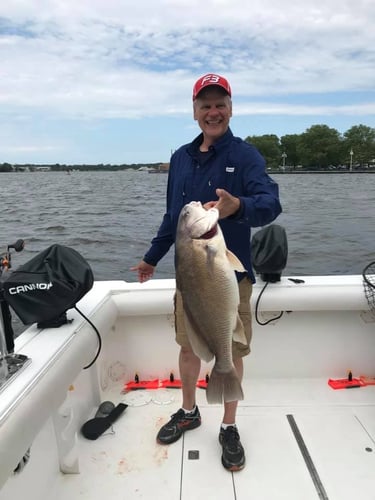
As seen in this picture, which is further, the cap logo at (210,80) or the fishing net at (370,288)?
the fishing net at (370,288)

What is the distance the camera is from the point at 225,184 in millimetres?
2447

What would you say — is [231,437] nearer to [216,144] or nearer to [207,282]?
[207,282]

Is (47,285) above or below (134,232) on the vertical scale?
above

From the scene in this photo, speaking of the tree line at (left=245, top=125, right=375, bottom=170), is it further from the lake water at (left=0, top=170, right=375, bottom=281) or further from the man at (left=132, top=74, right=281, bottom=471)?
the man at (left=132, top=74, right=281, bottom=471)

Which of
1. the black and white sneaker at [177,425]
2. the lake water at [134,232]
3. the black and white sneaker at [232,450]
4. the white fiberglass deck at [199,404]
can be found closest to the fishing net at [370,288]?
the white fiberglass deck at [199,404]

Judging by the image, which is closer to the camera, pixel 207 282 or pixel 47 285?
pixel 207 282

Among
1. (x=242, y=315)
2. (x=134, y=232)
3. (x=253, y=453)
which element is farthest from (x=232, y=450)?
(x=134, y=232)

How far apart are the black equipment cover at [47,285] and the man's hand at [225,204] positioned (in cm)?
100

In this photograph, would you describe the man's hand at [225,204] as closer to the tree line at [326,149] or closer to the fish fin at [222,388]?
the fish fin at [222,388]

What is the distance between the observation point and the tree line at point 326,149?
87312mm

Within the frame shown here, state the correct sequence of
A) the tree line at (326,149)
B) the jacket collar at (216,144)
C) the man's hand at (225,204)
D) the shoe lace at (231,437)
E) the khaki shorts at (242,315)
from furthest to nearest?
1. the tree line at (326,149)
2. the shoe lace at (231,437)
3. the khaki shorts at (242,315)
4. the jacket collar at (216,144)
5. the man's hand at (225,204)

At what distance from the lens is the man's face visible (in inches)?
97.4

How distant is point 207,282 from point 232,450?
139 cm

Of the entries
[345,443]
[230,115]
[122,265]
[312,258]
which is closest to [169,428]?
[345,443]
